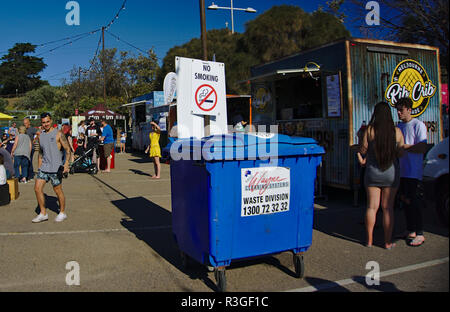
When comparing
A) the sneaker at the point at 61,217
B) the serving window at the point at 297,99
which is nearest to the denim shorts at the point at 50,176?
the sneaker at the point at 61,217

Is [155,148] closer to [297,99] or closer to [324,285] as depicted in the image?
[297,99]

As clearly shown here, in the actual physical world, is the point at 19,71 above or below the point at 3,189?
above

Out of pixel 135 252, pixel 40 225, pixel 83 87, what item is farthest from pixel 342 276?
pixel 83 87

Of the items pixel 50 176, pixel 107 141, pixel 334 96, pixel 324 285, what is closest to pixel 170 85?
pixel 50 176

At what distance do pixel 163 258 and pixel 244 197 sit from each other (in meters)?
1.67

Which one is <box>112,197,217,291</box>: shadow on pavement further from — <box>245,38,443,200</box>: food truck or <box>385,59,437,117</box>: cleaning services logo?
<box>385,59,437,117</box>: cleaning services logo

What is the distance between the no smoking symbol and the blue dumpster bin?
124cm

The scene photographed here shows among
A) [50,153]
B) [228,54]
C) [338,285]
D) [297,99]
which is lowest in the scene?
[338,285]

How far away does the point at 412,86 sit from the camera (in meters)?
7.99

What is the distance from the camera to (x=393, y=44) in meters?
7.65

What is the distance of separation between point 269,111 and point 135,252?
6155 millimetres

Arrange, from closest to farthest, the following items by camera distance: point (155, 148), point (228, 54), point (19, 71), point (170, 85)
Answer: point (170, 85) → point (155, 148) → point (228, 54) → point (19, 71)

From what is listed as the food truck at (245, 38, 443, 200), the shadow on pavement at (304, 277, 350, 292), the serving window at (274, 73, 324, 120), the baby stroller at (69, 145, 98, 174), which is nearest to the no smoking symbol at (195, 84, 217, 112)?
the shadow on pavement at (304, 277, 350, 292)
